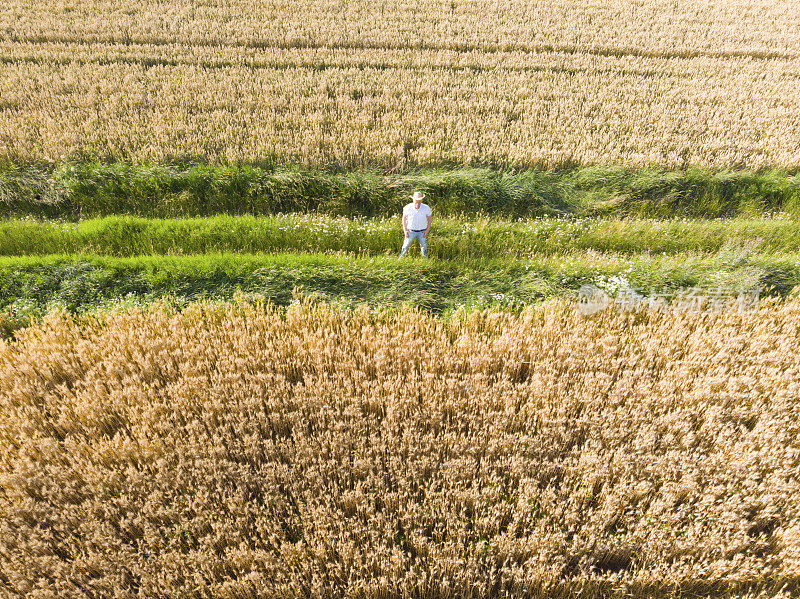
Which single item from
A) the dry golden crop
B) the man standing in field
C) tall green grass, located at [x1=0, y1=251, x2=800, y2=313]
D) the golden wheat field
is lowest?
the dry golden crop

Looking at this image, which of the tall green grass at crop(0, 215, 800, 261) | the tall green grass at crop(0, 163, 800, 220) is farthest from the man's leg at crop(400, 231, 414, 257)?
the tall green grass at crop(0, 163, 800, 220)

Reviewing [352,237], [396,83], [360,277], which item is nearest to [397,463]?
[360,277]

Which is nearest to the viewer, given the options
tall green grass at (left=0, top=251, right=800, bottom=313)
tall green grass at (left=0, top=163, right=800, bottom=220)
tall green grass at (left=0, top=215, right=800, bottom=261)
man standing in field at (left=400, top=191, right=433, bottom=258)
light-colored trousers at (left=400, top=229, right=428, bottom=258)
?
tall green grass at (left=0, top=251, right=800, bottom=313)

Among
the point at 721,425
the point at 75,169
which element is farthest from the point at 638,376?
the point at 75,169

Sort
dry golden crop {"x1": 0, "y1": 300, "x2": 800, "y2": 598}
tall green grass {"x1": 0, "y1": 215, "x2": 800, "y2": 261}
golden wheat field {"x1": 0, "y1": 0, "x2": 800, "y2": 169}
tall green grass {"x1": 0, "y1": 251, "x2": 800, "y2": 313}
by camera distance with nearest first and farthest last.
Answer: dry golden crop {"x1": 0, "y1": 300, "x2": 800, "y2": 598} < tall green grass {"x1": 0, "y1": 251, "x2": 800, "y2": 313} < tall green grass {"x1": 0, "y1": 215, "x2": 800, "y2": 261} < golden wheat field {"x1": 0, "y1": 0, "x2": 800, "y2": 169}

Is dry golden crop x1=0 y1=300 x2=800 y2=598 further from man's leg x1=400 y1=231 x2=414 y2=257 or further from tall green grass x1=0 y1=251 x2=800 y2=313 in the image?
man's leg x1=400 y1=231 x2=414 y2=257

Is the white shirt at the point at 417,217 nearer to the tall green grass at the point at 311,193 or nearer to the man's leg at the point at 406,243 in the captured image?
the man's leg at the point at 406,243

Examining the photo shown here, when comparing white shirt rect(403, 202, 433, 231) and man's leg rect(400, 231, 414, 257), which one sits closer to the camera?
white shirt rect(403, 202, 433, 231)

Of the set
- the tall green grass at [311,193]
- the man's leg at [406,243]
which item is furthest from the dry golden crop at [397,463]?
the tall green grass at [311,193]

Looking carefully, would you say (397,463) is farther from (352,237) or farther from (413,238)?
(352,237)
